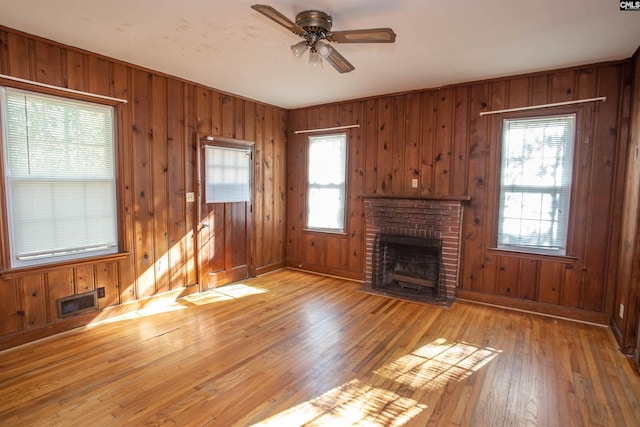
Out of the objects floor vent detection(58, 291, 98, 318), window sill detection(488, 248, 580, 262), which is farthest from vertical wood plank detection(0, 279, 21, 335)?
window sill detection(488, 248, 580, 262)

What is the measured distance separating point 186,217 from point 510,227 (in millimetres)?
3887

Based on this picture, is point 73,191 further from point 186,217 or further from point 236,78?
point 236,78

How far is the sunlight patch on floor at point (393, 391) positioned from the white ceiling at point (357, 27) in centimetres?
265

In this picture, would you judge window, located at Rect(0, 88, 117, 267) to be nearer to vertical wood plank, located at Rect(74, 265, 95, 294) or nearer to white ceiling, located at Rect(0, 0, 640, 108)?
vertical wood plank, located at Rect(74, 265, 95, 294)

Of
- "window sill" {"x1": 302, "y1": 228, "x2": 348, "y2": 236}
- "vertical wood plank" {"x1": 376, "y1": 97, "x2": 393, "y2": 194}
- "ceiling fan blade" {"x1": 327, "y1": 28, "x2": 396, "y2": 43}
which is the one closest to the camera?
"ceiling fan blade" {"x1": 327, "y1": 28, "x2": 396, "y2": 43}

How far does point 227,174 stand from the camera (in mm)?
4598

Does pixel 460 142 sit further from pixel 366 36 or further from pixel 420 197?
pixel 366 36

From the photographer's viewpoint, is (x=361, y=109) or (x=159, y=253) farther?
(x=361, y=109)

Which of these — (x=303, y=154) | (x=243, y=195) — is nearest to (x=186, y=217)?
(x=243, y=195)

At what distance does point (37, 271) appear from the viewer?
293cm

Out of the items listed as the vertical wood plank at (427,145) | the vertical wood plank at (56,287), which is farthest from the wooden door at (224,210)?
the vertical wood plank at (427,145)

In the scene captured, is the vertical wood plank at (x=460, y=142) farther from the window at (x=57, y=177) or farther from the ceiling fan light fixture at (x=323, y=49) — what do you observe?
the window at (x=57, y=177)

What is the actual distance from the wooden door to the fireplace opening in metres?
1.95

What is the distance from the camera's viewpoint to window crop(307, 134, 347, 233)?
5059 millimetres
